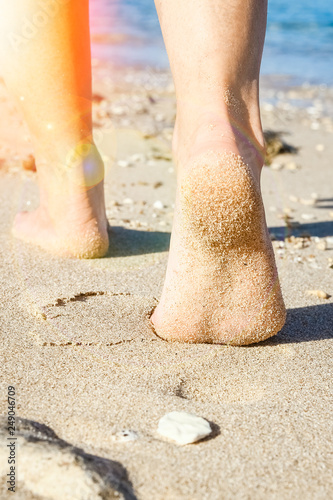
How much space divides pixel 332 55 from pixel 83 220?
7988 millimetres

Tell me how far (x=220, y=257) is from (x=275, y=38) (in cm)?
1028

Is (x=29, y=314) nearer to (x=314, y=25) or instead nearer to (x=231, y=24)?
(x=231, y=24)

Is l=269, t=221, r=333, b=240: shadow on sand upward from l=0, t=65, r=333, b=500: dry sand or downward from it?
downward

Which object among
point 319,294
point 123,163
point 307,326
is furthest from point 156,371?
point 123,163

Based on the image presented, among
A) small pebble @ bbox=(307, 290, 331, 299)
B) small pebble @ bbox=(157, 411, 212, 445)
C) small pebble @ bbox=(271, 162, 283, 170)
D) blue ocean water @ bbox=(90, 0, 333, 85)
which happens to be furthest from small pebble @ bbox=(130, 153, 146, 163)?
blue ocean water @ bbox=(90, 0, 333, 85)

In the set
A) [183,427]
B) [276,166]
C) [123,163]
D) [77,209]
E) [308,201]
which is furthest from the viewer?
[276,166]

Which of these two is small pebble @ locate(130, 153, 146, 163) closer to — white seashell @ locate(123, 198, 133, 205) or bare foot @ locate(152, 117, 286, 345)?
white seashell @ locate(123, 198, 133, 205)

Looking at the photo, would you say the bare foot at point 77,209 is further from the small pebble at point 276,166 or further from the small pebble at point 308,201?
the small pebble at point 276,166

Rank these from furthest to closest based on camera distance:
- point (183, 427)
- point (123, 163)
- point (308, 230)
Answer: point (123, 163) < point (308, 230) < point (183, 427)

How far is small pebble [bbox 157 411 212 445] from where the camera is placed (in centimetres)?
105

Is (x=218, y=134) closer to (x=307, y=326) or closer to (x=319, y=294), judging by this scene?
(x=307, y=326)

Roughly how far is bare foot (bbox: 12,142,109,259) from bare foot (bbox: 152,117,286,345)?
0.59 metres

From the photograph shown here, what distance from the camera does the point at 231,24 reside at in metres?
1.35

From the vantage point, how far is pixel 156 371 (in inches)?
51.9
